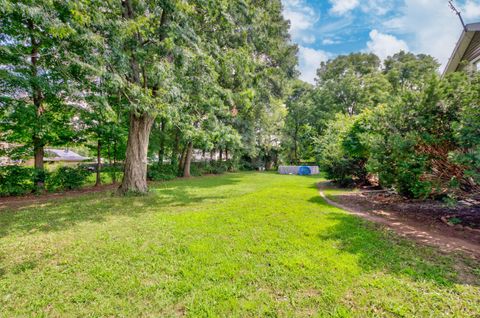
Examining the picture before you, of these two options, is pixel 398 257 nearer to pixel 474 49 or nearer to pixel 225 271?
pixel 225 271

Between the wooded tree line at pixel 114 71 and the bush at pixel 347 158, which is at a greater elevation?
the wooded tree line at pixel 114 71

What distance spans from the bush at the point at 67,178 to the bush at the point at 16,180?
2.19 ft

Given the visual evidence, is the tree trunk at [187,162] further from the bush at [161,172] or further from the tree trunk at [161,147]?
the tree trunk at [161,147]

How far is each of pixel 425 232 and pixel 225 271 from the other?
4.41 metres

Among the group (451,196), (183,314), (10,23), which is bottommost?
(183,314)

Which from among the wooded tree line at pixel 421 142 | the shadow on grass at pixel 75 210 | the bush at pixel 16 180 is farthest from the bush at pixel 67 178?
the wooded tree line at pixel 421 142

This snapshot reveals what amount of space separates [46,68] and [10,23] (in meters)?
1.52

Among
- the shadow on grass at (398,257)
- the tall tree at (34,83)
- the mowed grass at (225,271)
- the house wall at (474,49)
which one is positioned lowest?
the mowed grass at (225,271)

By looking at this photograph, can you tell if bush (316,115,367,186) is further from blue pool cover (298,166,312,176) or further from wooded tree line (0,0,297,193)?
blue pool cover (298,166,312,176)

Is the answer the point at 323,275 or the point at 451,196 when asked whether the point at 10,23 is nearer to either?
the point at 323,275

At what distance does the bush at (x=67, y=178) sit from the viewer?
943 centimetres

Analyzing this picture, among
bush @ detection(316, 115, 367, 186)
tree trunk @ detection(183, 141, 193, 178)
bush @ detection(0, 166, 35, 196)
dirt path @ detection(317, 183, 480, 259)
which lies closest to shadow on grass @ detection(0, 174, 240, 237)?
bush @ detection(0, 166, 35, 196)

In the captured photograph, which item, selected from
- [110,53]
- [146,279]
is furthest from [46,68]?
[146,279]

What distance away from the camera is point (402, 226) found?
5.07 metres
